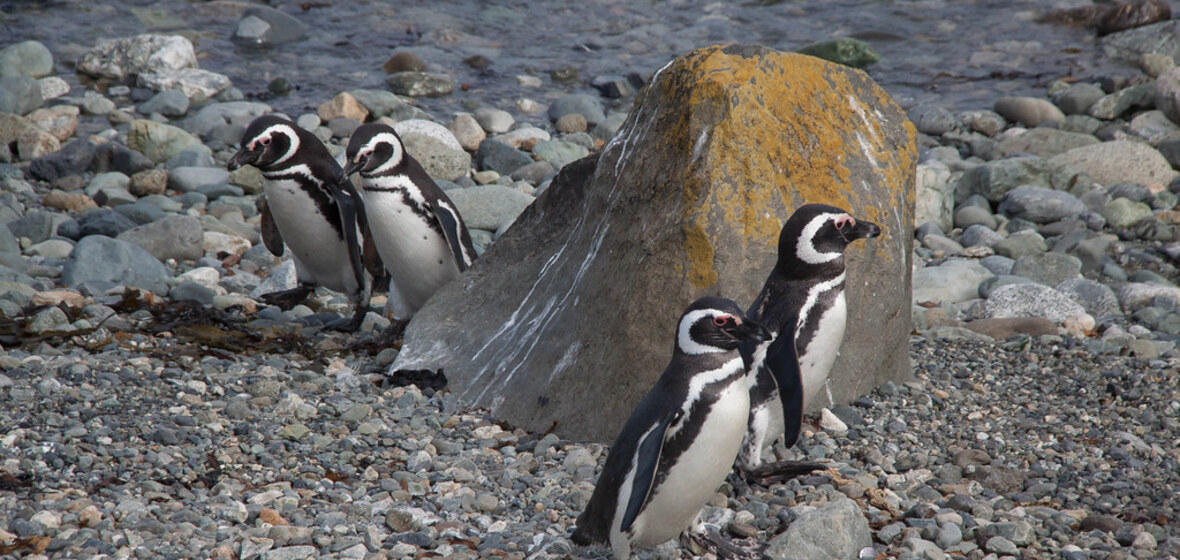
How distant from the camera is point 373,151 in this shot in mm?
6547

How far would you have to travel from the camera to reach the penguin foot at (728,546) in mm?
3988

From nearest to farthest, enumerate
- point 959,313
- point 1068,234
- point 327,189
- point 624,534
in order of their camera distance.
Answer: point 624,534 < point 327,189 < point 959,313 < point 1068,234

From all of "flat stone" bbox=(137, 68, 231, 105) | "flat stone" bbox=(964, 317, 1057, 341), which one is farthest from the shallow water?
"flat stone" bbox=(964, 317, 1057, 341)

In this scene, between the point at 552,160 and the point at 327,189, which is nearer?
the point at 327,189

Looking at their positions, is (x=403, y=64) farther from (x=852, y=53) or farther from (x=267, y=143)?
(x=267, y=143)

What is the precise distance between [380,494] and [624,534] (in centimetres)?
115

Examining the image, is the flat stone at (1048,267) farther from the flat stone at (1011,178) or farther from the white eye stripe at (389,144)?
the white eye stripe at (389,144)

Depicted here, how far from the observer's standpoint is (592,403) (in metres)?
5.15

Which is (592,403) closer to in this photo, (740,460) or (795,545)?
(740,460)

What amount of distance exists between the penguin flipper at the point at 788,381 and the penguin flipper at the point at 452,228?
2661 millimetres

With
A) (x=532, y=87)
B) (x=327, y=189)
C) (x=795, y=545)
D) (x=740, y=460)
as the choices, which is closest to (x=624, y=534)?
(x=795, y=545)

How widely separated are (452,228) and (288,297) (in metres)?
1.40

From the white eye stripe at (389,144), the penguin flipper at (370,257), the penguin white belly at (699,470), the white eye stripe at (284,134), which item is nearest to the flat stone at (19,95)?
the white eye stripe at (284,134)

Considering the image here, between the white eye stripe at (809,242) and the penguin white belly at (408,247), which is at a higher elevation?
the white eye stripe at (809,242)
